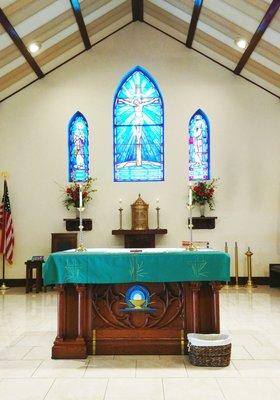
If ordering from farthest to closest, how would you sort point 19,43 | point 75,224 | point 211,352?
1. point 75,224
2. point 19,43
3. point 211,352

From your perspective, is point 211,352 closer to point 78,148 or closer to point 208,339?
point 208,339

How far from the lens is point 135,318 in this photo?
427 cm

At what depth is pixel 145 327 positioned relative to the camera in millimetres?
4246

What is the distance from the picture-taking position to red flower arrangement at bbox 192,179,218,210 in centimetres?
934

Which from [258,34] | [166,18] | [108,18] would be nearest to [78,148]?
[108,18]

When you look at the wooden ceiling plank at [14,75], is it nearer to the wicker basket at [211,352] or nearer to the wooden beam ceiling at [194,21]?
the wooden beam ceiling at [194,21]

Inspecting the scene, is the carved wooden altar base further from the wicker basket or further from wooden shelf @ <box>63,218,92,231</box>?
wooden shelf @ <box>63,218,92,231</box>

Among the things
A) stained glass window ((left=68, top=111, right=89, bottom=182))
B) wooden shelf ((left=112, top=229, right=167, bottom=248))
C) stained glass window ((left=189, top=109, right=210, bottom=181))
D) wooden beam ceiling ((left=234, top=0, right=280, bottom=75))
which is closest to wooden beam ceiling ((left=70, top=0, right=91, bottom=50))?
stained glass window ((left=68, top=111, right=89, bottom=182))

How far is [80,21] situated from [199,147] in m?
3.57

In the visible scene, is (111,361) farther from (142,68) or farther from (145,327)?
(142,68)

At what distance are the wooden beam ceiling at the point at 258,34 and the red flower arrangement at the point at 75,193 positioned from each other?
3.93m

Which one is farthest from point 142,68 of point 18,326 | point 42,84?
point 18,326

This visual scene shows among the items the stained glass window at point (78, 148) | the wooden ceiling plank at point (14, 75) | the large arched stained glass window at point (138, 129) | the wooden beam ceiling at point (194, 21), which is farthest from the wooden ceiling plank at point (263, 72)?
the wooden ceiling plank at point (14, 75)

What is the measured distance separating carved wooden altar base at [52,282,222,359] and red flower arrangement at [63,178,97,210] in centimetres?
520
